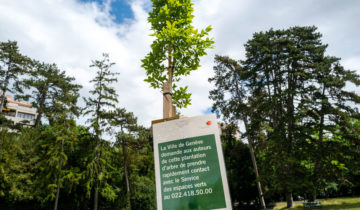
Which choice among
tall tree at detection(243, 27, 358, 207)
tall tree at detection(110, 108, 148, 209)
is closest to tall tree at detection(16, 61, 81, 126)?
tall tree at detection(110, 108, 148, 209)

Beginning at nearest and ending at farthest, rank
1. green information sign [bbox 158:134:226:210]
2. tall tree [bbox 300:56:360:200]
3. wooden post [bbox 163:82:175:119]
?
1. green information sign [bbox 158:134:226:210]
2. wooden post [bbox 163:82:175:119]
3. tall tree [bbox 300:56:360:200]

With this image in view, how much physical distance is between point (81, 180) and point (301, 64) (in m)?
24.3

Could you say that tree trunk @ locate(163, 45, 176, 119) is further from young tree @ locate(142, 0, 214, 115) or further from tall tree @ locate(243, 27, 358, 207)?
tall tree @ locate(243, 27, 358, 207)

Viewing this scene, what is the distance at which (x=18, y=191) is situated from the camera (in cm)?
1950

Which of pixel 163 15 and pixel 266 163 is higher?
pixel 163 15

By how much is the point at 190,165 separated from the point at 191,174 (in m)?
0.12

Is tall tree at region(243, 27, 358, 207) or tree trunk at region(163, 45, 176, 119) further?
tall tree at region(243, 27, 358, 207)

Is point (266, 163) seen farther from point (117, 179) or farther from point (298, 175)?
point (117, 179)

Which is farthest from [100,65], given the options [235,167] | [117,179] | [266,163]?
[235,167]

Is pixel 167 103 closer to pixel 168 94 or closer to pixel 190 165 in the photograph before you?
pixel 168 94

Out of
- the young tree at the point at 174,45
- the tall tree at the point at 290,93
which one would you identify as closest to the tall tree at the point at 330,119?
the tall tree at the point at 290,93

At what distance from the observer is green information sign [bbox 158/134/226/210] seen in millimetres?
2740

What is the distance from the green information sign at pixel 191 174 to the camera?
2.74 meters

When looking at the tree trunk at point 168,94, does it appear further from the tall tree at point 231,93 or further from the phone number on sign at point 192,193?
the tall tree at point 231,93
